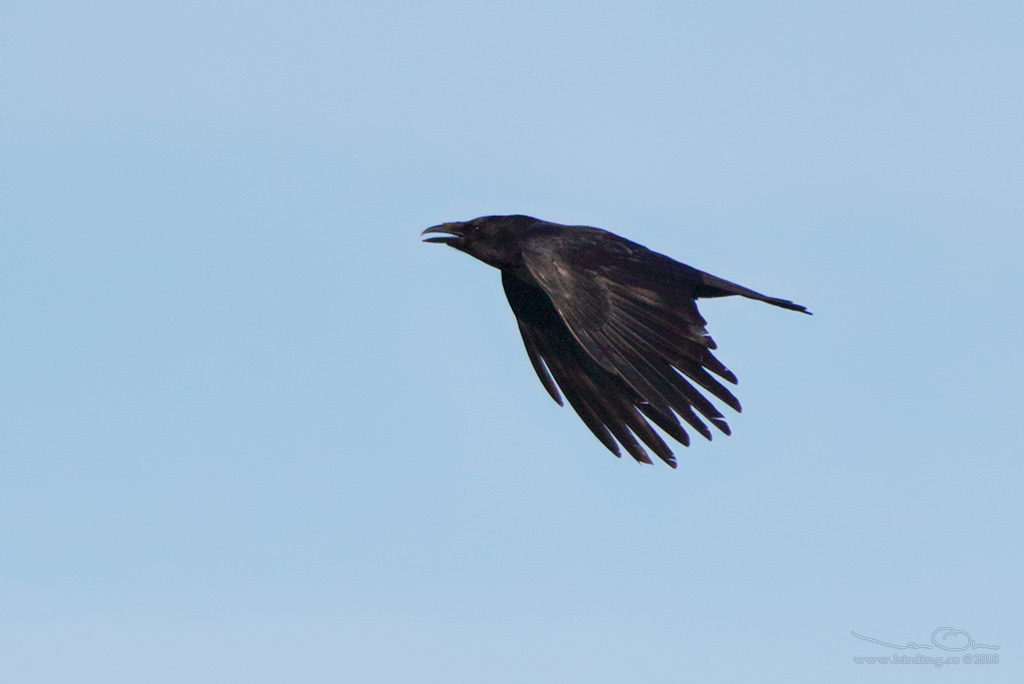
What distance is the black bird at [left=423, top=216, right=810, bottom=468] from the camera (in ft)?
32.3

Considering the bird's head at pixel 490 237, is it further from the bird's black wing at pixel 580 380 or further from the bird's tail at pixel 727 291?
the bird's tail at pixel 727 291

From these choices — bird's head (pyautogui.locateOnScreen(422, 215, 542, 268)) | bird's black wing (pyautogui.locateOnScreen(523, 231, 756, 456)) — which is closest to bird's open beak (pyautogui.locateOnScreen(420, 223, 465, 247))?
bird's head (pyautogui.locateOnScreen(422, 215, 542, 268))

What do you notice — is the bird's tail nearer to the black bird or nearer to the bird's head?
the black bird

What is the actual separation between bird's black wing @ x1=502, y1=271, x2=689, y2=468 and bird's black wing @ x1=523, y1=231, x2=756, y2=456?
30 cm

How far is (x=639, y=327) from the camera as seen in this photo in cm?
1009

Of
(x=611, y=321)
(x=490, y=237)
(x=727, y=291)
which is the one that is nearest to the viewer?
(x=611, y=321)

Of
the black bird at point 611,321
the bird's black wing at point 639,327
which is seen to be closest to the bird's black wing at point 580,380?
the black bird at point 611,321

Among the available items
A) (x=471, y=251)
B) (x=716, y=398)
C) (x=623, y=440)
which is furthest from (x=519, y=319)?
(x=716, y=398)

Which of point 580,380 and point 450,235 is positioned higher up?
point 450,235

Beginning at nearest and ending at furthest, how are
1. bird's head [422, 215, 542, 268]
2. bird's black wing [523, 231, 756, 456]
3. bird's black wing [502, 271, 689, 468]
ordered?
bird's black wing [523, 231, 756, 456] → bird's black wing [502, 271, 689, 468] → bird's head [422, 215, 542, 268]

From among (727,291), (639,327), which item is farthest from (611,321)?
(727,291)

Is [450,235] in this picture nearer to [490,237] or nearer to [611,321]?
[490,237]

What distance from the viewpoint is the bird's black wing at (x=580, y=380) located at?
10.9 metres

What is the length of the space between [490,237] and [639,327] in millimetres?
2487
